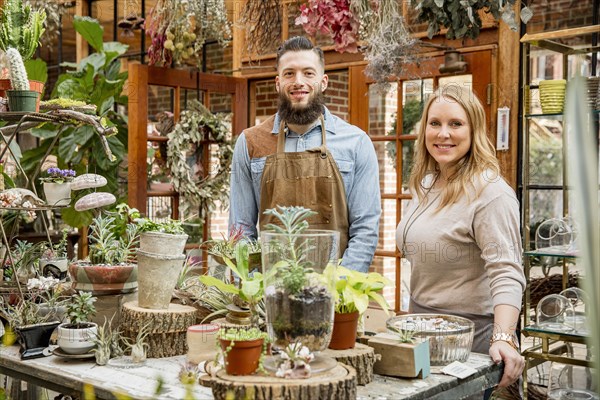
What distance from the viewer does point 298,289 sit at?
1514mm

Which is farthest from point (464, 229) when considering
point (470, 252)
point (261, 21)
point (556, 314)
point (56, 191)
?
point (261, 21)

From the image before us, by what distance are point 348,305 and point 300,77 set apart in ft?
4.03

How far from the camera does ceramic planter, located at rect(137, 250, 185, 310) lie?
1973mm

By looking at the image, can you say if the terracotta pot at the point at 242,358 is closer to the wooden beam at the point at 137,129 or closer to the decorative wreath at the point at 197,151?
the wooden beam at the point at 137,129

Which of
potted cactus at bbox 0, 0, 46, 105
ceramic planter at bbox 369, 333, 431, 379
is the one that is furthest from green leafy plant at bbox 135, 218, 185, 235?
potted cactus at bbox 0, 0, 46, 105

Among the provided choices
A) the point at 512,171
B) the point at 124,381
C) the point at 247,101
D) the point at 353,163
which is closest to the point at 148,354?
the point at 124,381

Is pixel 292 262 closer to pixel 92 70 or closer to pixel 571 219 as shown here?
pixel 571 219

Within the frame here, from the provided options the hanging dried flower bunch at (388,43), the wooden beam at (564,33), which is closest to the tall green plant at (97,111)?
the hanging dried flower bunch at (388,43)

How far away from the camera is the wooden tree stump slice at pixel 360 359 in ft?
5.43

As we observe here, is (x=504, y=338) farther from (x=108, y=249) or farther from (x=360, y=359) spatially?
(x=108, y=249)

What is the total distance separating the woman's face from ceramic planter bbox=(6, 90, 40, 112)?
Result: 52.1 inches

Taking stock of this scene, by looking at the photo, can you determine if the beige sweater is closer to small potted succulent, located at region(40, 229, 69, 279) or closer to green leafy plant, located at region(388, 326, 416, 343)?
green leafy plant, located at region(388, 326, 416, 343)

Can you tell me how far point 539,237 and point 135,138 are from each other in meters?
2.55

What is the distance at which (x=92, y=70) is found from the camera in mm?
5438
